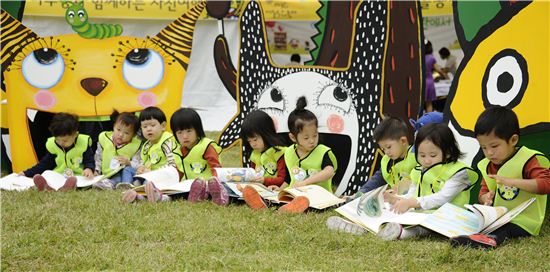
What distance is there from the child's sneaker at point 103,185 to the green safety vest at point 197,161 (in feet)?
2.35

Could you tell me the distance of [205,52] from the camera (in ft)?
28.7

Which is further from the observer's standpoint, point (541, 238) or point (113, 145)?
point (113, 145)

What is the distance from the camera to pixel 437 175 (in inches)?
178

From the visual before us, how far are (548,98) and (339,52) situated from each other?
2.01 metres

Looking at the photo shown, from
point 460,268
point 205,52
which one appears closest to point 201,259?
point 460,268

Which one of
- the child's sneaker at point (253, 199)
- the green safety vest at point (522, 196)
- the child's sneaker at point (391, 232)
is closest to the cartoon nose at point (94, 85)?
the child's sneaker at point (253, 199)

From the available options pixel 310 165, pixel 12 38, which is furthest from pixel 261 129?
pixel 12 38

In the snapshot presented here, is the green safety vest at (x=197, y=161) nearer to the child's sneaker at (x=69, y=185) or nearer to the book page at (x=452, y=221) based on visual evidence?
the child's sneaker at (x=69, y=185)

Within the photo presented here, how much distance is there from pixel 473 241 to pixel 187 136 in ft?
8.97

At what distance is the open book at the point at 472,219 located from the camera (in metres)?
4.11

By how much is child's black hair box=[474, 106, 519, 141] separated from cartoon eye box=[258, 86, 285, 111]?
2.51 m

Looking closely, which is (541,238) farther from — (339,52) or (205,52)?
(205,52)

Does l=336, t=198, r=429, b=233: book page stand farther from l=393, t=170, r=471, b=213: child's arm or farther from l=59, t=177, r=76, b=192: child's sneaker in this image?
l=59, t=177, r=76, b=192: child's sneaker

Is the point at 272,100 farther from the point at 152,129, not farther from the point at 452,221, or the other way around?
the point at 452,221
